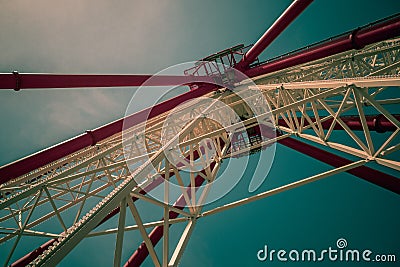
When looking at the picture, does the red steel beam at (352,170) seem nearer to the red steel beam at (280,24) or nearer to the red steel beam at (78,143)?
the red steel beam at (280,24)

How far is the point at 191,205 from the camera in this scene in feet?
26.9

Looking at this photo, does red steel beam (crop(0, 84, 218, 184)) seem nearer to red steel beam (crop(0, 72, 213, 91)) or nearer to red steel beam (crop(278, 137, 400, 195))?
red steel beam (crop(0, 72, 213, 91))

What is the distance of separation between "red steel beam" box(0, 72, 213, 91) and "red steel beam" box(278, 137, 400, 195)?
8.12 metres

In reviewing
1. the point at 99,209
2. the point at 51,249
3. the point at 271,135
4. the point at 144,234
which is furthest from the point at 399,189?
the point at 51,249

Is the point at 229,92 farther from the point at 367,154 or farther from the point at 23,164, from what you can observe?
the point at 23,164

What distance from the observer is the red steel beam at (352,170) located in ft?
35.7

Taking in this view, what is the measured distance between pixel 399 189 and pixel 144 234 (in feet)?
35.2

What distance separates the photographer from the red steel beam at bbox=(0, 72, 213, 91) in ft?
29.3

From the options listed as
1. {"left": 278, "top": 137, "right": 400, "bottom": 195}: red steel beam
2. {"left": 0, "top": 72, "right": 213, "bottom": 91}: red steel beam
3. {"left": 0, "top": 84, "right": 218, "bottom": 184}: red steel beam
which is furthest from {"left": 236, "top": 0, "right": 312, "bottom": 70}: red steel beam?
{"left": 278, "top": 137, "right": 400, "bottom": 195}: red steel beam

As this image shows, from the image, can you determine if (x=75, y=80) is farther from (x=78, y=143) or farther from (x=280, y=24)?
(x=280, y=24)

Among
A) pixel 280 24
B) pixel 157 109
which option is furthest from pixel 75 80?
pixel 280 24

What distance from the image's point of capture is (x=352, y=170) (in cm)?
1159

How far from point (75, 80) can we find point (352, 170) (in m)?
12.4

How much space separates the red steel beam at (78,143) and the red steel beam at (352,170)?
706cm
